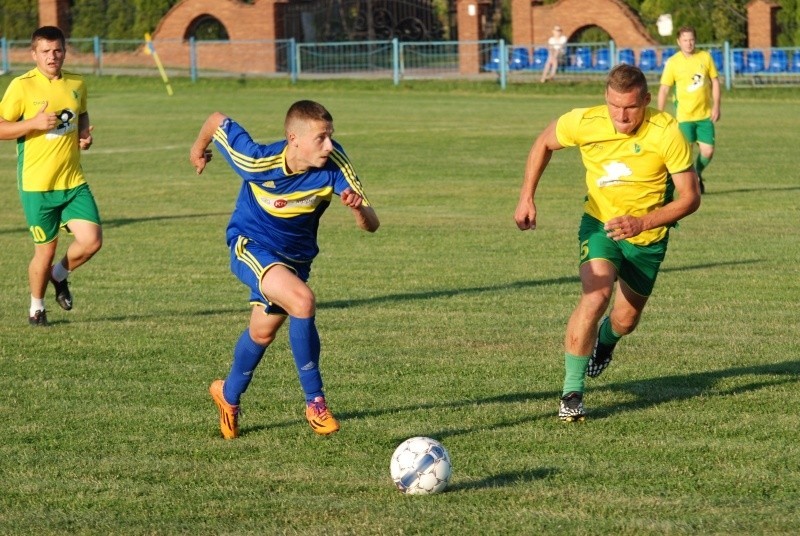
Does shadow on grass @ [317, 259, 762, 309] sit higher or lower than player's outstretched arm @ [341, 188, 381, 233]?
lower

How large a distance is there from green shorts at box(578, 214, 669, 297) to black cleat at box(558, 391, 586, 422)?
0.75 meters

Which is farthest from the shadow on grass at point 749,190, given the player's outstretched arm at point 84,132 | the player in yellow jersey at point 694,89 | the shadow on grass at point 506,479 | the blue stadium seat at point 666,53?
the blue stadium seat at point 666,53

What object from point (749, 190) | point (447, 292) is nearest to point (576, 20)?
point (749, 190)

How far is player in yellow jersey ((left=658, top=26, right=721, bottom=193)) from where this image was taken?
61.3ft

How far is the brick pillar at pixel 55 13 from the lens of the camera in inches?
2299

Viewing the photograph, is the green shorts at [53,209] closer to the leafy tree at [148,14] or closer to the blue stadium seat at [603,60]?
the blue stadium seat at [603,60]

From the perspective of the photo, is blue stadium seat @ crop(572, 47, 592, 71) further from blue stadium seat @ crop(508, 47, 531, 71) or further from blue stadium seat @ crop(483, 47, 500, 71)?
blue stadium seat @ crop(483, 47, 500, 71)

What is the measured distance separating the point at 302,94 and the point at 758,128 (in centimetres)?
1782

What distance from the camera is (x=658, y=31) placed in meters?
48.6

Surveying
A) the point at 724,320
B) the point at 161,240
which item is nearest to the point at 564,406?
the point at 724,320

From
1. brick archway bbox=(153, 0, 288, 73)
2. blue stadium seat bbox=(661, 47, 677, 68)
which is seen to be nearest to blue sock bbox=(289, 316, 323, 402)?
blue stadium seat bbox=(661, 47, 677, 68)

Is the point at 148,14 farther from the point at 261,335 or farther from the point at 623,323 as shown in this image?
the point at 261,335

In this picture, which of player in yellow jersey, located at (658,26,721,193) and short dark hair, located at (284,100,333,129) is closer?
short dark hair, located at (284,100,333,129)

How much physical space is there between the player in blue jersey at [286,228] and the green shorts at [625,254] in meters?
1.31
